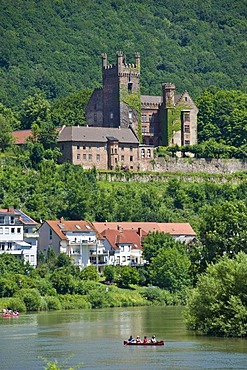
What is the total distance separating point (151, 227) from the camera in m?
Answer: 140

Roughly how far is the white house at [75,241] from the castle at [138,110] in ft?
90.8

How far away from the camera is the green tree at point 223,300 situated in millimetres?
84438

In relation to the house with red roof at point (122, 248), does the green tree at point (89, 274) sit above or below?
below

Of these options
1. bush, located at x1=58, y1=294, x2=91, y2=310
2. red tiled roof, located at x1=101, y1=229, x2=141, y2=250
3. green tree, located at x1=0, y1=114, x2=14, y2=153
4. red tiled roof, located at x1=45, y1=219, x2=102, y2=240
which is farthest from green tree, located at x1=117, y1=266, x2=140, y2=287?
green tree, located at x1=0, y1=114, x2=14, y2=153

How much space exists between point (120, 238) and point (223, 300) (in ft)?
163

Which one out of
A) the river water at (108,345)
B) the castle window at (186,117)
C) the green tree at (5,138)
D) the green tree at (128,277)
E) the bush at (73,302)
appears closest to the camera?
the river water at (108,345)

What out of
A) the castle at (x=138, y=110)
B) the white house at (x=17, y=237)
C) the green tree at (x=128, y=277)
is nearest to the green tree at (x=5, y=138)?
the castle at (x=138, y=110)

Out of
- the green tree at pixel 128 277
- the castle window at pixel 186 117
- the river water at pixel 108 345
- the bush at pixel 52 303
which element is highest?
the castle window at pixel 186 117

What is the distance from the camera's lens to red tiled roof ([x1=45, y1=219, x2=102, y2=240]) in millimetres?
131500

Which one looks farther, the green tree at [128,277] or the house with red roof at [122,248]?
the house with red roof at [122,248]

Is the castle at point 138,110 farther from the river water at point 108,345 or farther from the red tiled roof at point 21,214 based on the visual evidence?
the river water at point 108,345

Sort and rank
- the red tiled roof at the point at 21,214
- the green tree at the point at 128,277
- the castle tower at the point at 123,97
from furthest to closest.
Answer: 1. the castle tower at the point at 123,97
2. the red tiled roof at the point at 21,214
3. the green tree at the point at 128,277

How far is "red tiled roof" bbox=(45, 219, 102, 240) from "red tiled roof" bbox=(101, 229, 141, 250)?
1326mm

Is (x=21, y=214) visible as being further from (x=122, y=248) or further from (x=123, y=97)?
(x=123, y=97)
